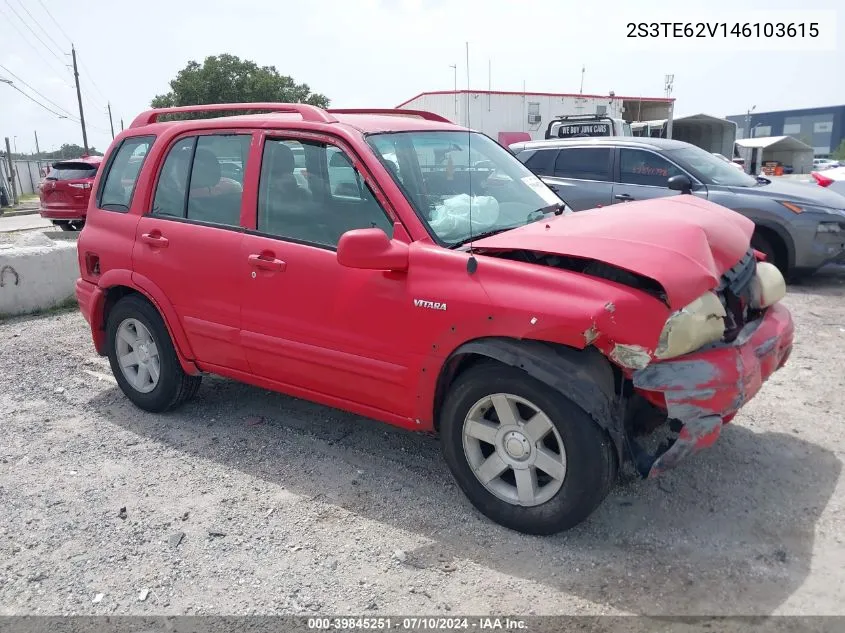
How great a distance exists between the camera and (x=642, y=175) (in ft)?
27.6

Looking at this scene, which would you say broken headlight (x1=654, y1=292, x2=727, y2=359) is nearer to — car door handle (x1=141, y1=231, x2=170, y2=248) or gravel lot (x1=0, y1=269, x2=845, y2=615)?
gravel lot (x1=0, y1=269, x2=845, y2=615)

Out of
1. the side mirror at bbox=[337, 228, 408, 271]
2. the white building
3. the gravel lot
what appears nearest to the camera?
the gravel lot

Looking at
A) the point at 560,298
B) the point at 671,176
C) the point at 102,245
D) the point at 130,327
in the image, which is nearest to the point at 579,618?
the point at 560,298

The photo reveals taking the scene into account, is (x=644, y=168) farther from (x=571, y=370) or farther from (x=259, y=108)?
(x=571, y=370)

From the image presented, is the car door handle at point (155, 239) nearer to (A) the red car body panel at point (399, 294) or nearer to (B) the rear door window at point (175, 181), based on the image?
(A) the red car body panel at point (399, 294)

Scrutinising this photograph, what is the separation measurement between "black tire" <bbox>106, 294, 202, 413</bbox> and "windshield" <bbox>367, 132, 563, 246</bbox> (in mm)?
1973

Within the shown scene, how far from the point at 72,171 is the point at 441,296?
1422 centimetres

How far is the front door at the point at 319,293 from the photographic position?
134 inches

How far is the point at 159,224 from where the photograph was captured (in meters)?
4.41

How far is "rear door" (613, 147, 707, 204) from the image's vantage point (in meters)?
8.22

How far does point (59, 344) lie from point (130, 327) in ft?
8.01

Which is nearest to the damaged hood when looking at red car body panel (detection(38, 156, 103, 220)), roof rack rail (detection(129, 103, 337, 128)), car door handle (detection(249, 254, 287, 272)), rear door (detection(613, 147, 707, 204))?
car door handle (detection(249, 254, 287, 272))

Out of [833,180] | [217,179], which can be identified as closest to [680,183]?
[833,180]

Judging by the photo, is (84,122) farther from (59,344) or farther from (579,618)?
(579,618)
